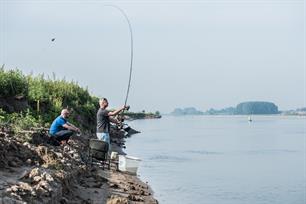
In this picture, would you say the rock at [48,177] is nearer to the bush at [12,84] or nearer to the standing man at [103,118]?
the standing man at [103,118]

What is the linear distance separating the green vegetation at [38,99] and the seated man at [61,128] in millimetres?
937

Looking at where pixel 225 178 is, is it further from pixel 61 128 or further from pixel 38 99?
pixel 61 128

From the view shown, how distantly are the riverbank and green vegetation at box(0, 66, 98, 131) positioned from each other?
2.07 meters

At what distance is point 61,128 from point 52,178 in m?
5.86

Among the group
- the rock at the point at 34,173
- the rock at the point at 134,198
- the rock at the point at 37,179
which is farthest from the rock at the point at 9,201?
the rock at the point at 134,198

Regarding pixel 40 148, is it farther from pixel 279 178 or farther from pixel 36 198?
pixel 279 178

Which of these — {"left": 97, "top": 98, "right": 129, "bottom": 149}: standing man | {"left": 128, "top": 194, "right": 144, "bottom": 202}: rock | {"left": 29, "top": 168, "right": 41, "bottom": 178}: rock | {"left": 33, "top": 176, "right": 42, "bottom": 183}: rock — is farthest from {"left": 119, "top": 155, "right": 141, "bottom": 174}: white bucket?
{"left": 33, "top": 176, "right": 42, "bottom": 183}: rock

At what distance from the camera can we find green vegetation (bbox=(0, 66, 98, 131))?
18605 millimetres

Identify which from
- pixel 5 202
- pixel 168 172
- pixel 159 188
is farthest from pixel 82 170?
pixel 168 172

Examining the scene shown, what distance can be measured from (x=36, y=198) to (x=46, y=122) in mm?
12047

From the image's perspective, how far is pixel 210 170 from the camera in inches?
1153

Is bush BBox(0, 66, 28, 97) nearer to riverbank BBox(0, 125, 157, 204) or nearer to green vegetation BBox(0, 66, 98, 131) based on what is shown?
green vegetation BBox(0, 66, 98, 131)

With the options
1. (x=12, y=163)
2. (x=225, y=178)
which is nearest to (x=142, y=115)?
(x=225, y=178)

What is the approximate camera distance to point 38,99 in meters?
23.3
